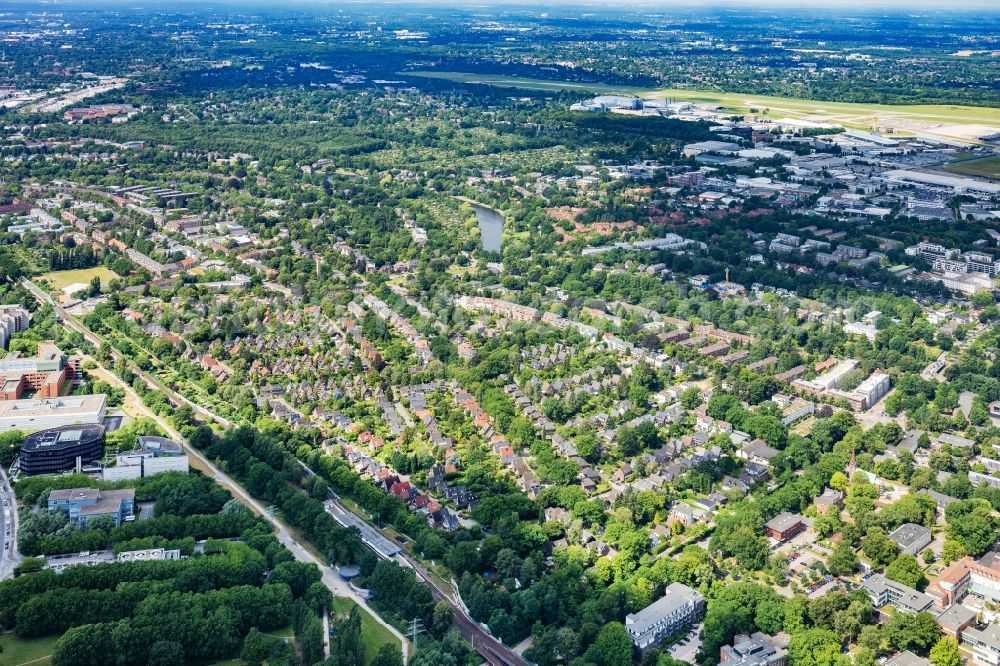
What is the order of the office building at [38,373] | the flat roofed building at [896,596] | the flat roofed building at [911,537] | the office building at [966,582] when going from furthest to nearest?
the office building at [38,373]
the flat roofed building at [911,537]
the office building at [966,582]
the flat roofed building at [896,596]

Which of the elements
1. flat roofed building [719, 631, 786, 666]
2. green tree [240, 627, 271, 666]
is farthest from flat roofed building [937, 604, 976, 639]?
green tree [240, 627, 271, 666]

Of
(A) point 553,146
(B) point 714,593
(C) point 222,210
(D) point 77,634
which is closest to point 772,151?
(A) point 553,146

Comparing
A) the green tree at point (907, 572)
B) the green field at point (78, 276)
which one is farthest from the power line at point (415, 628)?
the green field at point (78, 276)

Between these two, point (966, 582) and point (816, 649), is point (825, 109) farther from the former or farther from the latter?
point (816, 649)

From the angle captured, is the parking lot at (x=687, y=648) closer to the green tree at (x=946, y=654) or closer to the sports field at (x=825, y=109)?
the green tree at (x=946, y=654)

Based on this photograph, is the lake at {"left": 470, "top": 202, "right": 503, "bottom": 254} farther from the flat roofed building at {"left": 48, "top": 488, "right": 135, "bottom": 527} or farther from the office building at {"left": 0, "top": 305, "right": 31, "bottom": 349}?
the flat roofed building at {"left": 48, "top": 488, "right": 135, "bottom": 527}

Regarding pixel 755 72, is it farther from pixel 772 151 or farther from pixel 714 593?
pixel 714 593
